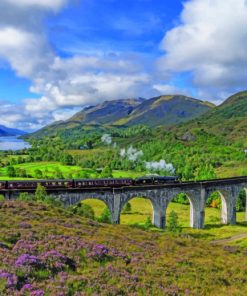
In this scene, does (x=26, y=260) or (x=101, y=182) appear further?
(x=101, y=182)

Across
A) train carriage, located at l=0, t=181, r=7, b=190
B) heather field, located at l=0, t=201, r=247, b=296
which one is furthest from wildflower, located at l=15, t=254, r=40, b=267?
train carriage, located at l=0, t=181, r=7, b=190

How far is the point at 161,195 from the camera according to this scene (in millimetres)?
57375

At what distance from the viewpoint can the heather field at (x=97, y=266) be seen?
14.1m

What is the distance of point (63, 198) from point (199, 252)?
82.6 feet

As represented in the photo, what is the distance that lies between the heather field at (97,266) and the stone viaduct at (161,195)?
22.6 m

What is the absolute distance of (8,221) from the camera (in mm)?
24062

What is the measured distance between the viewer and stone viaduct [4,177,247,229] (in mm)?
49353

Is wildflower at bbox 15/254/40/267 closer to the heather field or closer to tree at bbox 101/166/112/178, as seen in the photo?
the heather field

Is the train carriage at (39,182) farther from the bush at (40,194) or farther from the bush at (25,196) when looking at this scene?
the bush at (40,194)

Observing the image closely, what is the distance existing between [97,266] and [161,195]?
40.7m

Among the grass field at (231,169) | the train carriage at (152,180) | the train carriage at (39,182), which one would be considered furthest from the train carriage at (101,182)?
the grass field at (231,169)

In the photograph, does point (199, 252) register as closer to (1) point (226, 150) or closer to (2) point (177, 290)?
(2) point (177, 290)

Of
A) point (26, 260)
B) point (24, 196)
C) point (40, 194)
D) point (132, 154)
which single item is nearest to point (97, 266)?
point (26, 260)

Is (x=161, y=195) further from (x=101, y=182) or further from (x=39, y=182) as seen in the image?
(x=39, y=182)
